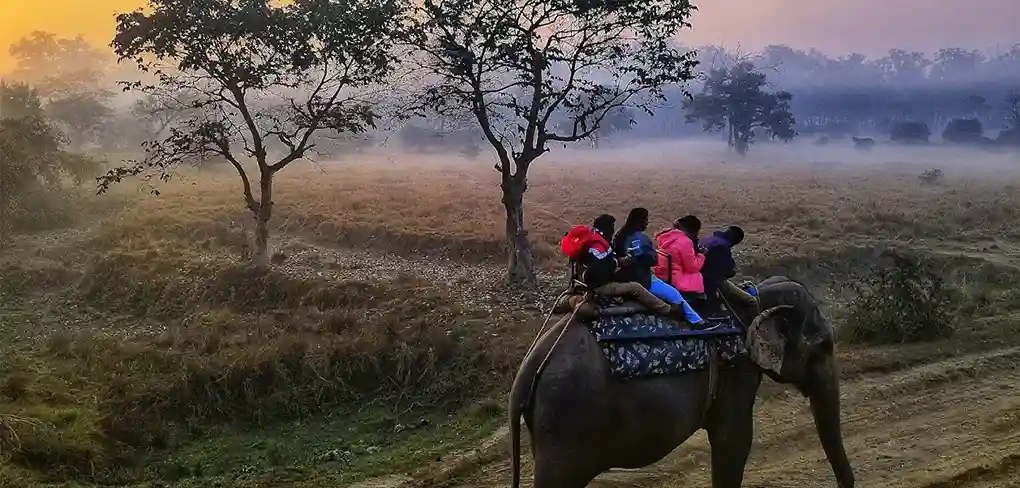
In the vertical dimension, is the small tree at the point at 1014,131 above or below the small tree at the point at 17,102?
below

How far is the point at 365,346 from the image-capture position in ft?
42.8

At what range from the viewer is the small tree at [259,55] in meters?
17.0

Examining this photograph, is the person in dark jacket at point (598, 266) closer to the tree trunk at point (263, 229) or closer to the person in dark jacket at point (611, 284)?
the person in dark jacket at point (611, 284)

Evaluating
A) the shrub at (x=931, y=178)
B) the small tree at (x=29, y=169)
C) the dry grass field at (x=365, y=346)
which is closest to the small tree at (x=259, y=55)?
the dry grass field at (x=365, y=346)

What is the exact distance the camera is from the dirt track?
8188 millimetres

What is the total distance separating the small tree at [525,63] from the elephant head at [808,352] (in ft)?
33.0

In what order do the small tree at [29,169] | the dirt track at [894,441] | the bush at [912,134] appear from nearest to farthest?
the dirt track at [894,441], the small tree at [29,169], the bush at [912,134]

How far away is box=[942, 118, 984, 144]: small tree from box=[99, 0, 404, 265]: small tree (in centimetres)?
6974

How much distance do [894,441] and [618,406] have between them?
5276 millimetres

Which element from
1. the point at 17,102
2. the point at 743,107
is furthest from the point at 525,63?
the point at 743,107

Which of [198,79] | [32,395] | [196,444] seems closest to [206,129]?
[198,79]

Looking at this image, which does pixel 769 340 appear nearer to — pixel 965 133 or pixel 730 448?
pixel 730 448

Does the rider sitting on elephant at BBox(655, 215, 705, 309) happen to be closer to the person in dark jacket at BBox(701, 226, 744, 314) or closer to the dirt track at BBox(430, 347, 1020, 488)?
the person in dark jacket at BBox(701, 226, 744, 314)

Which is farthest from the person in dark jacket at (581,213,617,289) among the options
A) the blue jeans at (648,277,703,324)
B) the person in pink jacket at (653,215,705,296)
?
the person in pink jacket at (653,215,705,296)
